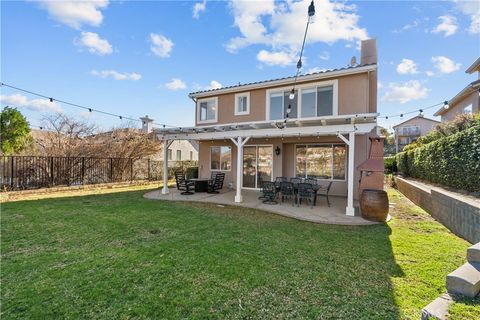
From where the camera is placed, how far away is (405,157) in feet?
52.3

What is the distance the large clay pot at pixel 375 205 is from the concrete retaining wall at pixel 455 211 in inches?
57.2

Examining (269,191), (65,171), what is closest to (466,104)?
(269,191)

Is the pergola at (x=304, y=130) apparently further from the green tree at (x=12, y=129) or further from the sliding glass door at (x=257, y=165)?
the green tree at (x=12, y=129)

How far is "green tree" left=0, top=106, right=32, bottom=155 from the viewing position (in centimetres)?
1548

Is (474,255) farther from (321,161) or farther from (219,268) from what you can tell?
(321,161)

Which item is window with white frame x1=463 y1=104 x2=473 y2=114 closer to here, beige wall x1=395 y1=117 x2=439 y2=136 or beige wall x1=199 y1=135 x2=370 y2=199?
beige wall x1=199 y1=135 x2=370 y2=199

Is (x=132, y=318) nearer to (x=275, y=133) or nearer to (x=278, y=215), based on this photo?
(x=278, y=215)

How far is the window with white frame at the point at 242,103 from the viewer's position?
12.2 m

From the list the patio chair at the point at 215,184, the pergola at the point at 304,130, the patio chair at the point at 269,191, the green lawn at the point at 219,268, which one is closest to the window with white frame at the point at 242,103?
the pergola at the point at 304,130

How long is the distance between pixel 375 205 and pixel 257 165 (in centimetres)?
637

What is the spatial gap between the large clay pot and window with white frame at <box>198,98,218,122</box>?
8757mm

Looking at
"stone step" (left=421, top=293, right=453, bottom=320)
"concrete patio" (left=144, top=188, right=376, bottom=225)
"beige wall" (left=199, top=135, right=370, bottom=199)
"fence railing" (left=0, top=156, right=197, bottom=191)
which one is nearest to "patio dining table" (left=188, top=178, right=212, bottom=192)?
"concrete patio" (left=144, top=188, right=376, bottom=225)

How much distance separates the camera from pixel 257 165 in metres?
12.3

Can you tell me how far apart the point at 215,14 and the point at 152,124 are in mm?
12812
